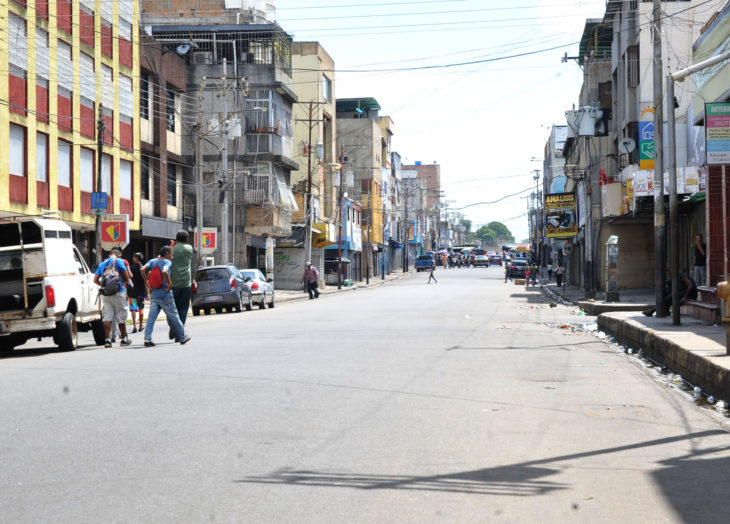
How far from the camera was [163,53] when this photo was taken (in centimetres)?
4909

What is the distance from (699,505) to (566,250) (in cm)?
5552

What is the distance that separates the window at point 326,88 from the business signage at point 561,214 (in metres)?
24.2


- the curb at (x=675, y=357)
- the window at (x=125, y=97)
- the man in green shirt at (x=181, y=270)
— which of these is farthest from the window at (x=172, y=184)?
the curb at (x=675, y=357)

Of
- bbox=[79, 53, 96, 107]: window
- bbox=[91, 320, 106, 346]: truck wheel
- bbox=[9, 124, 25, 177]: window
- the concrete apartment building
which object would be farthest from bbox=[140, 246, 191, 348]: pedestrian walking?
the concrete apartment building

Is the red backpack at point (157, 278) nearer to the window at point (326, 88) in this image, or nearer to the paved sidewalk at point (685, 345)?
the paved sidewalk at point (685, 345)

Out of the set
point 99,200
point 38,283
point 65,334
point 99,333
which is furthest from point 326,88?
point 38,283

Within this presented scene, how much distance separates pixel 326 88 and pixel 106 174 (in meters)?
37.4

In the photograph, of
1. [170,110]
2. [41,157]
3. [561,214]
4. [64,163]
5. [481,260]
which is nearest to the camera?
[41,157]

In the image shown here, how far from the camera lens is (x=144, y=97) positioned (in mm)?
47156

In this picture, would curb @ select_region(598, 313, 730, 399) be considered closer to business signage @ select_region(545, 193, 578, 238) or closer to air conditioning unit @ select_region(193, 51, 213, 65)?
business signage @ select_region(545, 193, 578, 238)

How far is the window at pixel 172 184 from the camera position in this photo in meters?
50.5

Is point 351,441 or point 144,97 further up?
point 144,97

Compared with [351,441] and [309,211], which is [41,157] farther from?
[351,441]

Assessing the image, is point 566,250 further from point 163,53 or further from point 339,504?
point 339,504
